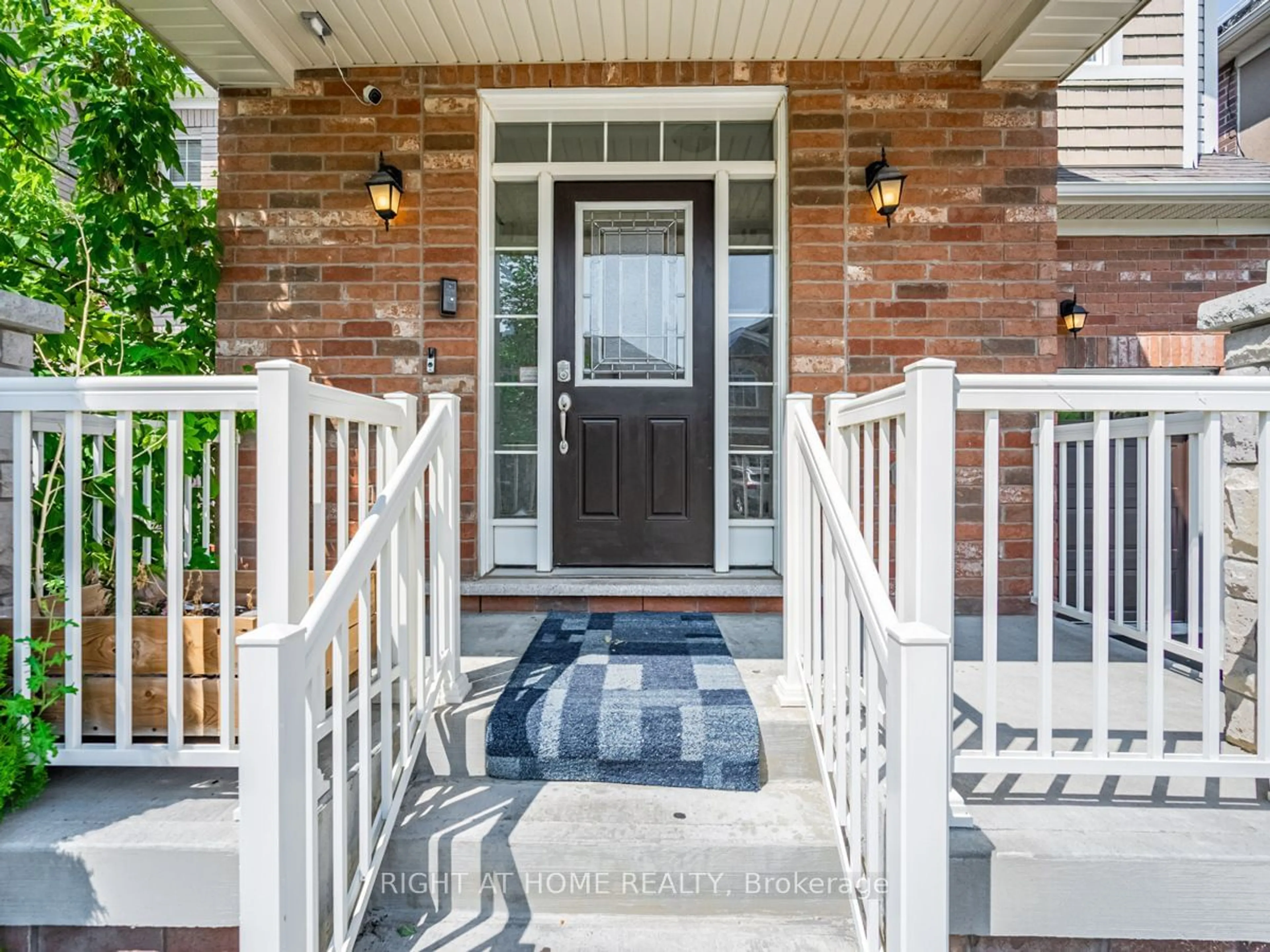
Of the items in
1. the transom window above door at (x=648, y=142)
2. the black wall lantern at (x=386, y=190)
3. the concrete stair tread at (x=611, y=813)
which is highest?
the transom window above door at (x=648, y=142)

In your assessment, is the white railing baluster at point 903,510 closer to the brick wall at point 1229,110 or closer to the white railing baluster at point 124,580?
the white railing baluster at point 124,580

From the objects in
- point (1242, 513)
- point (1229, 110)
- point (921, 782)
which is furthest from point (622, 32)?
point (1229, 110)

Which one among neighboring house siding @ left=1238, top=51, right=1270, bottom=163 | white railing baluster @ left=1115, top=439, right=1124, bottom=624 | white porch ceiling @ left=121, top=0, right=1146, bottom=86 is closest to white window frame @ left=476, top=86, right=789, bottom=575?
white porch ceiling @ left=121, top=0, right=1146, bottom=86

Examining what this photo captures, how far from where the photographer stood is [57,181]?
5918 mm

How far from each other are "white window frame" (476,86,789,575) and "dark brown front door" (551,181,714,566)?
0.04 metres

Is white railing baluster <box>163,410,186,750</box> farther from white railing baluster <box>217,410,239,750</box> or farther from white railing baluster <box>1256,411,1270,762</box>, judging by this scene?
white railing baluster <box>1256,411,1270,762</box>

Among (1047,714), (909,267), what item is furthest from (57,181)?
(1047,714)

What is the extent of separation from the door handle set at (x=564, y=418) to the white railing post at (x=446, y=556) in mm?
1189

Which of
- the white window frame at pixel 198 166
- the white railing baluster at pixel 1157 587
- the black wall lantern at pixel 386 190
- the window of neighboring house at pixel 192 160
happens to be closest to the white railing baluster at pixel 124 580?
the black wall lantern at pixel 386 190

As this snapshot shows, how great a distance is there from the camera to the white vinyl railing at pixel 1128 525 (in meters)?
2.13

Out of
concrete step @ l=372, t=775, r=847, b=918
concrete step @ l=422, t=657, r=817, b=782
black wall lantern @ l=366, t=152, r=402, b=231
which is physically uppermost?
black wall lantern @ l=366, t=152, r=402, b=231

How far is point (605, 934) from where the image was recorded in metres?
1.56

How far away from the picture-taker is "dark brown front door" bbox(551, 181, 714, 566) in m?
3.40

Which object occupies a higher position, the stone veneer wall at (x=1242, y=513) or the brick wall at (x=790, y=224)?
the brick wall at (x=790, y=224)
